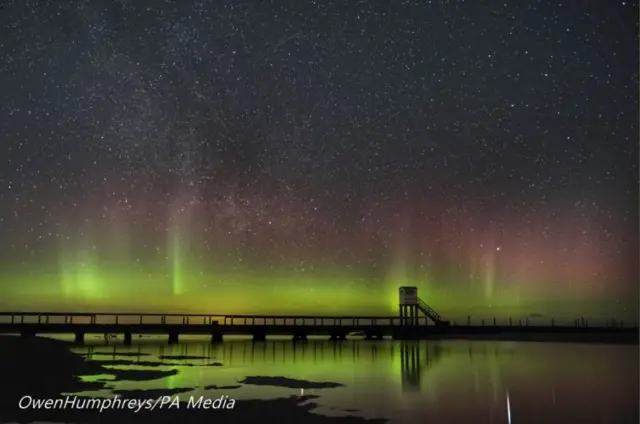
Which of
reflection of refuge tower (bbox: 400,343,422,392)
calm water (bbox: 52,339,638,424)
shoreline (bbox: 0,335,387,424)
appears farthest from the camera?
reflection of refuge tower (bbox: 400,343,422,392)

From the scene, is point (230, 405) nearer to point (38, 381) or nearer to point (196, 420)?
point (196, 420)

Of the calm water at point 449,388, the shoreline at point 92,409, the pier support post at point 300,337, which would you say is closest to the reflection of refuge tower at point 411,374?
the calm water at point 449,388

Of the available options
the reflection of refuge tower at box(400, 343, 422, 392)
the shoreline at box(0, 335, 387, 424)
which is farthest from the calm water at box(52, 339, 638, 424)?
the shoreline at box(0, 335, 387, 424)

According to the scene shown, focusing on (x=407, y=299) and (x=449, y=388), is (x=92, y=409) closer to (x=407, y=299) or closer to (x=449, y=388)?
(x=449, y=388)

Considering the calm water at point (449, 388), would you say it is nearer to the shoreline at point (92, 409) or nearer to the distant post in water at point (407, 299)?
the shoreline at point (92, 409)

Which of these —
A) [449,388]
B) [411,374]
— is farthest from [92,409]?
[411,374]

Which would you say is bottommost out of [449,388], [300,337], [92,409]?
[449,388]

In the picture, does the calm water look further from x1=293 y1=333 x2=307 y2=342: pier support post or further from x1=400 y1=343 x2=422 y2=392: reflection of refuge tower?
x1=293 y1=333 x2=307 y2=342: pier support post

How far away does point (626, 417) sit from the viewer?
69.9 ft

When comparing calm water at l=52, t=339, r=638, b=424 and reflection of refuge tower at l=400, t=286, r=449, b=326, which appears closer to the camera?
calm water at l=52, t=339, r=638, b=424

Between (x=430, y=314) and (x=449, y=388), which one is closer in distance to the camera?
(x=449, y=388)

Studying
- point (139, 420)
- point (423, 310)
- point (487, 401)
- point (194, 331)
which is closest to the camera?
point (139, 420)

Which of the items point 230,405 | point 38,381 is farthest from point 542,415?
point 38,381

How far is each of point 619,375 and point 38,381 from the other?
103ft
